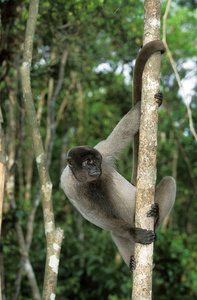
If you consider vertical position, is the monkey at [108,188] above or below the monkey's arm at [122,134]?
below

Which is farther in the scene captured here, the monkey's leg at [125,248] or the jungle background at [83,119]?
the jungle background at [83,119]

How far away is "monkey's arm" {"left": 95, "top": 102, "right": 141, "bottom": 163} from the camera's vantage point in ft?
14.1

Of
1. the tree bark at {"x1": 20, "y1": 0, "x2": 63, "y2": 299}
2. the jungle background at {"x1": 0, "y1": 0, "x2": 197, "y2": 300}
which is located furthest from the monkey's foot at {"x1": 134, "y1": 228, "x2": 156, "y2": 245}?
the jungle background at {"x1": 0, "y1": 0, "x2": 197, "y2": 300}

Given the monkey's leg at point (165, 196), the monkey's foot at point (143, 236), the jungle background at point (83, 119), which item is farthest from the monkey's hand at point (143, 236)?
the jungle background at point (83, 119)

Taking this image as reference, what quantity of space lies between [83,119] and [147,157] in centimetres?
967

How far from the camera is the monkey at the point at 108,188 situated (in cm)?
435

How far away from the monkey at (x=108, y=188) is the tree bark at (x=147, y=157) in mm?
652

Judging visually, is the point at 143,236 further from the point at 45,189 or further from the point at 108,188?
the point at 45,189

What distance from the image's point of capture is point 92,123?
13.9 m

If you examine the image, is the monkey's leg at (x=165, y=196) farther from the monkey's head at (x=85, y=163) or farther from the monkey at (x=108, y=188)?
the monkey's head at (x=85, y=163)

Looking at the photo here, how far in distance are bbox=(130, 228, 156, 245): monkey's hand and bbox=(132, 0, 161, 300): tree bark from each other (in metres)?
0.04

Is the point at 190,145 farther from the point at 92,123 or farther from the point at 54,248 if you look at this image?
the point at 54,248

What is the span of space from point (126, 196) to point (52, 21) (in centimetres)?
436

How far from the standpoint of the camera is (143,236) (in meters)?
3.67
